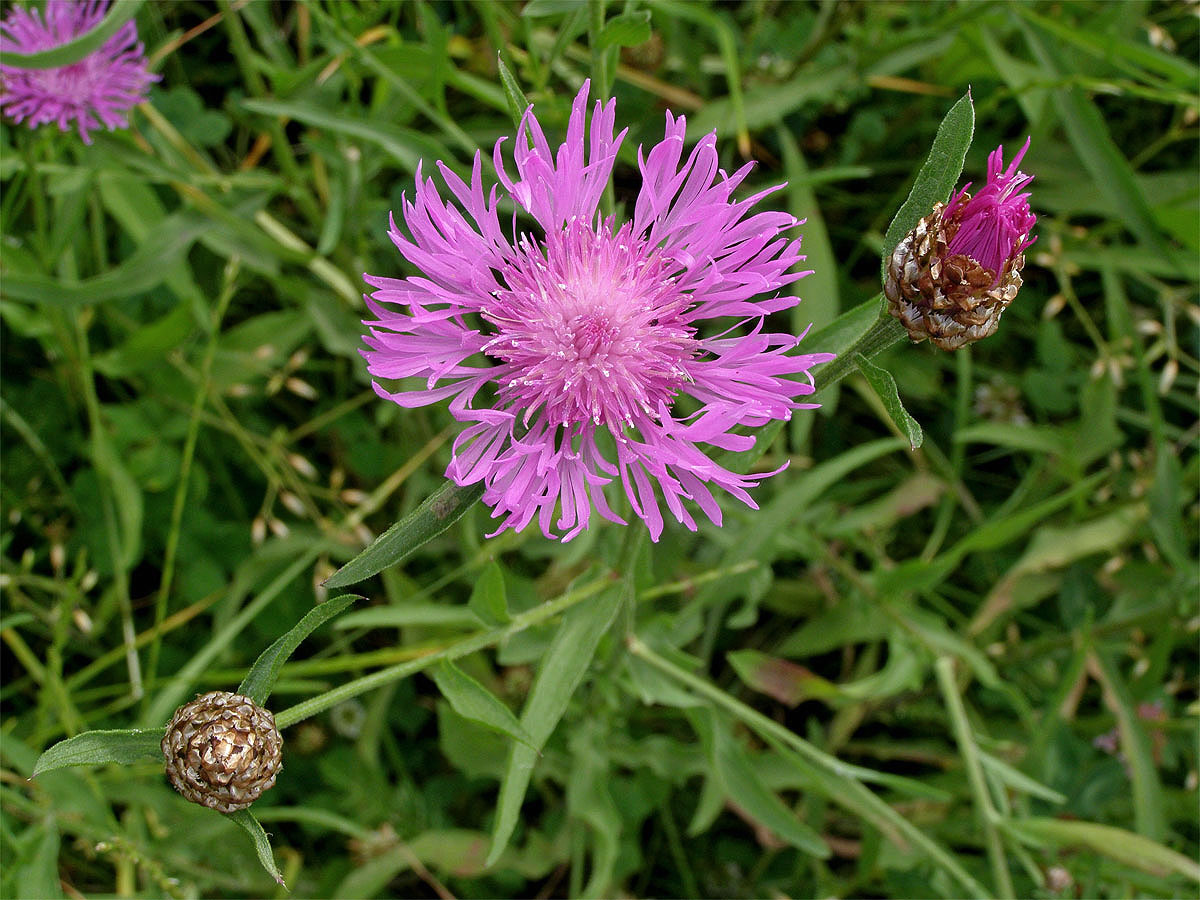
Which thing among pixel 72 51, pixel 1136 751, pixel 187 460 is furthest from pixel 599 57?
pixel 1136 751

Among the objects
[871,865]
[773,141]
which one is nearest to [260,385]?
[773,141]

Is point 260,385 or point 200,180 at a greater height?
point 200,180

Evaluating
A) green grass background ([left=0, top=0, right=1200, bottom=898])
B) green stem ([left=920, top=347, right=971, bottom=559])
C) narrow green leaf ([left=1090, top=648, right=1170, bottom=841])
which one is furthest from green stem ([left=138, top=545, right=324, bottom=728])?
narrow green leaf ([left=1090, top=648, right=1170, bottom=841])

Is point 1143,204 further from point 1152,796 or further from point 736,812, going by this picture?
point 736,812

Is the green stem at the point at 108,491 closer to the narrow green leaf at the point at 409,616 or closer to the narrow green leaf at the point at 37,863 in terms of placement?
the narrow green leaf at the point at 37,863

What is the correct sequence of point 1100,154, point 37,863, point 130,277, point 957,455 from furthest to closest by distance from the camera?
point 957,455, point 1100,154, point 130,277, point 37,863

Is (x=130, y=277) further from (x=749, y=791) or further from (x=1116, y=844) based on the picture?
(x=1116, y=844)

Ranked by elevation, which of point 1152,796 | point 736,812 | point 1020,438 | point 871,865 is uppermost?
point 1020,438

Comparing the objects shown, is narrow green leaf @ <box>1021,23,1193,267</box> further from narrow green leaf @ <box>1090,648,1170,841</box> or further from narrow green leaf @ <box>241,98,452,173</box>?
narrow green leaf @ <box>241,98,452,173</box>
